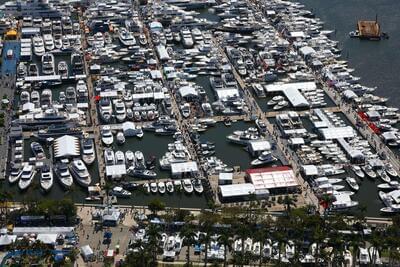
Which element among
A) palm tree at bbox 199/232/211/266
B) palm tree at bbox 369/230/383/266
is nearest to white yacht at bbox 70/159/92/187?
palm tree at bbox 199/232/211/266

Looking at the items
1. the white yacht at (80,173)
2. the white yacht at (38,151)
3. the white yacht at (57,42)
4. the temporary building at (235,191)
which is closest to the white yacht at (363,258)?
the temporary building at (235,191)

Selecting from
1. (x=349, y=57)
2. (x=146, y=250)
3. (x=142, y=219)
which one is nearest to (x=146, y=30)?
(x=349, y=57)

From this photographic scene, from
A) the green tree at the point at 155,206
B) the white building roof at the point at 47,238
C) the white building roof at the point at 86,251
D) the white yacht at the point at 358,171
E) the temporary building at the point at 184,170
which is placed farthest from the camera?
the white yacht at the point at 358,171

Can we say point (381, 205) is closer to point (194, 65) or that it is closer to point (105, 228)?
point (105, 228)

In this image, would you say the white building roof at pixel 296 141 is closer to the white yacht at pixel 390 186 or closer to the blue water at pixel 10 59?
the white yacht at pixel 390 186

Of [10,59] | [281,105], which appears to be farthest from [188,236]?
[10,59]

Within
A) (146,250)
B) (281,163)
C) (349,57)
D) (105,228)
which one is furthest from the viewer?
(349,57)

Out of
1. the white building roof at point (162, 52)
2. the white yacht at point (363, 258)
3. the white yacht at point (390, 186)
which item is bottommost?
the white yacht at point (363, 258)

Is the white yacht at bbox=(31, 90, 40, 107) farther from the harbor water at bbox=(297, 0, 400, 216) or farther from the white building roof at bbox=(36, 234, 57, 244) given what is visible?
the harbor water at bbox=(297, 0, 400, 216)
